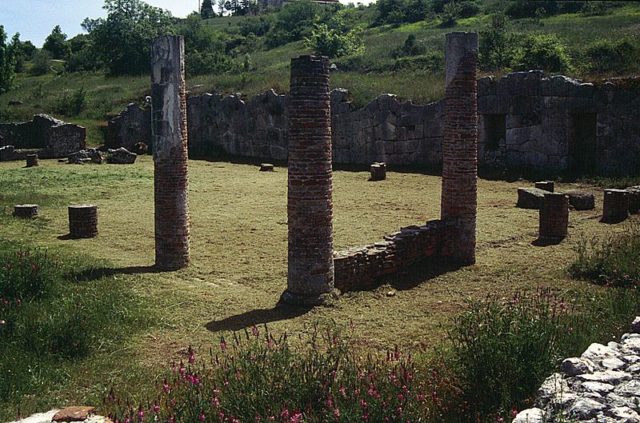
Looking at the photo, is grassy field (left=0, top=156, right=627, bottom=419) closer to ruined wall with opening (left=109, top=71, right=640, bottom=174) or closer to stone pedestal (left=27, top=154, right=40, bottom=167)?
ruined wall with opening (left=109, top=71, right=640, bottom=174)

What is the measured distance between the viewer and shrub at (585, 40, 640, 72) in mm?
→ 22922

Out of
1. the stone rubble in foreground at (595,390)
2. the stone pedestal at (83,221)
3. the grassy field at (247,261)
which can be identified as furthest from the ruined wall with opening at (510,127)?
the stone rubble in foreground at (595,390)

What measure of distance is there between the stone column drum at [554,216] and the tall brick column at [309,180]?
5531mm

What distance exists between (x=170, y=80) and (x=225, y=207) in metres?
6.21

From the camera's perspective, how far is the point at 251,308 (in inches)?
386

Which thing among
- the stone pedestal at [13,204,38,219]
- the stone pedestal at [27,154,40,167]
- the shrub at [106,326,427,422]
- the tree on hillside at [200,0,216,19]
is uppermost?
the tree on hillside at [200,0,216,19]

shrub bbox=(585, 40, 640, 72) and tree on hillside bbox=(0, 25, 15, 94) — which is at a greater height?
tree on hillside bbox=(0, 25, 15, 94)

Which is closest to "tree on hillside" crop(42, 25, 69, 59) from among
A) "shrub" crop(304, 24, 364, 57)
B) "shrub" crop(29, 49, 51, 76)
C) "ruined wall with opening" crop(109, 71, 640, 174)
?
"shrub" crop(29, 49, 51, 76)

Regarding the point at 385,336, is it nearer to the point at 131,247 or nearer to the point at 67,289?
the point at 67,289

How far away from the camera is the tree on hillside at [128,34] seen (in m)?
49.9

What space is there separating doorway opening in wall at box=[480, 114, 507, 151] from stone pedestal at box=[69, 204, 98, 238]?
535 inches

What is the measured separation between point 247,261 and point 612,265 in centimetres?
582

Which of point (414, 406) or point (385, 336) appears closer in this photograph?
point (414, 406)

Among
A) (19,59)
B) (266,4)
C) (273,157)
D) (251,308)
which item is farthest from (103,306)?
(266,4)
